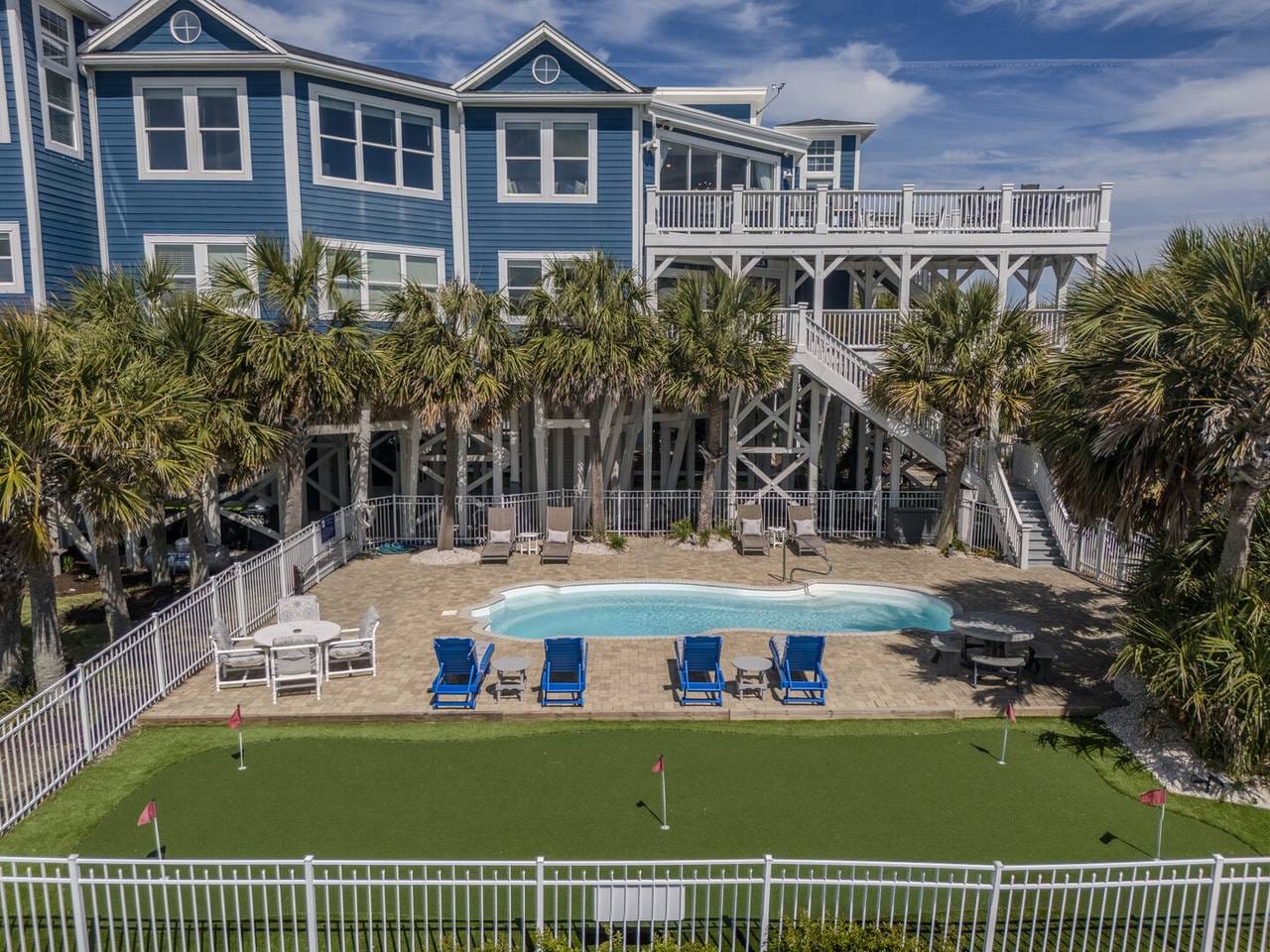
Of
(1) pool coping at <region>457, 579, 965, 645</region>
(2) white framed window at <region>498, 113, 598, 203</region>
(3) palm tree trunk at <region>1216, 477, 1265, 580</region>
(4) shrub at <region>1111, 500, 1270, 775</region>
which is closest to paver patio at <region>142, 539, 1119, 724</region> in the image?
(1) pool coping at <region>457, 579, 965, 645</region>

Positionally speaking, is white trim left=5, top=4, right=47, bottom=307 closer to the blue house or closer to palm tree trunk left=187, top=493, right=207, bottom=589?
the blue house

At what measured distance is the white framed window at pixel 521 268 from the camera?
21578mm

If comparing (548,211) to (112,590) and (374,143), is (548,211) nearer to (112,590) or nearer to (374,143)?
(374,143)

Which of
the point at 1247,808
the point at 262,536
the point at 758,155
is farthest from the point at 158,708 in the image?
the point at 758,155

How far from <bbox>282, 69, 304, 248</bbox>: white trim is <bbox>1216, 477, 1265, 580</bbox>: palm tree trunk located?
718 inches

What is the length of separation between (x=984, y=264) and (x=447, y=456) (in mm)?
14347

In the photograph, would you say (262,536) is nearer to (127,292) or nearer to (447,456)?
(447,456)

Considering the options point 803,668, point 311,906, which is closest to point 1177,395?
point 803,668

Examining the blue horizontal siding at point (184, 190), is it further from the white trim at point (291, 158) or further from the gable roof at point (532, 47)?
the gable roof at point (532, 47)

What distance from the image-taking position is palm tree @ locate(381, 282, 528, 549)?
1752cm

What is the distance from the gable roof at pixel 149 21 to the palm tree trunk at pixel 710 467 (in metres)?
12.5

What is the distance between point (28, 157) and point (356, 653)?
524 inches

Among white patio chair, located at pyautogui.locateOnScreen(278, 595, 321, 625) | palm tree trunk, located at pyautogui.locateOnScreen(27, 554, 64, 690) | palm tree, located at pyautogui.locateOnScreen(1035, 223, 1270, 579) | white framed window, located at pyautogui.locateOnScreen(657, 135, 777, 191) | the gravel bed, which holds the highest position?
white framed window, located at pyautogui.locateOnScreen(657, 135, 777, 191)

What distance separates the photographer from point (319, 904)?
23.4 feet
